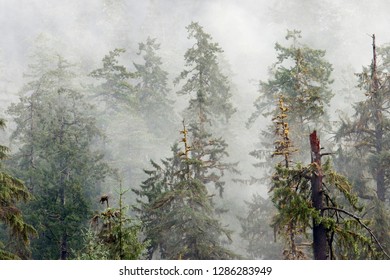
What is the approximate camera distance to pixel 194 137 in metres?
21.2

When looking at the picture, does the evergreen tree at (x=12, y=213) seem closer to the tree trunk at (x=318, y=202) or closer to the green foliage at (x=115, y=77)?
the tree trunk at (x=318, y=202)

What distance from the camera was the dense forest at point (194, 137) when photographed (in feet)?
35.3

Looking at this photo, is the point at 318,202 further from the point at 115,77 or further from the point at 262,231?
the point at 115,77

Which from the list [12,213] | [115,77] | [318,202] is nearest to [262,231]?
[318,202]

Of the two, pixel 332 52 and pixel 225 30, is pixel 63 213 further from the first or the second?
pixel 225 30

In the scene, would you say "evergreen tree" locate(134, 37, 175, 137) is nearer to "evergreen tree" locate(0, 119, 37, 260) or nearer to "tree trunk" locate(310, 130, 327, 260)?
"evergreen tree" locate(0, 119, 37, 260)

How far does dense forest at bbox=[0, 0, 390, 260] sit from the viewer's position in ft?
35.3

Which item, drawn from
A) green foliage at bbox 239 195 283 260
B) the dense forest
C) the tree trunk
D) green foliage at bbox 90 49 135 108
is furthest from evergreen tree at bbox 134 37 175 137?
the tree trunk

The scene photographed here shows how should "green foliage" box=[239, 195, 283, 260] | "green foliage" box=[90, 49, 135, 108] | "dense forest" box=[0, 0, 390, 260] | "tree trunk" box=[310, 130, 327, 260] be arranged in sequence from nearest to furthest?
"tree trunk" box=[310, 130, 327, 260] < "dense forest" box=[0, 0, 390, 260] < "green foliage" box=[239, 195, 283, 260] < "green foliage" box=[90, 49, 135, 108]

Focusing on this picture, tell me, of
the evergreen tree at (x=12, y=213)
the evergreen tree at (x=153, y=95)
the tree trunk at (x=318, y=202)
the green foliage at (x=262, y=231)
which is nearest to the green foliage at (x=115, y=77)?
the evergreen tree at (x=153, y=95)

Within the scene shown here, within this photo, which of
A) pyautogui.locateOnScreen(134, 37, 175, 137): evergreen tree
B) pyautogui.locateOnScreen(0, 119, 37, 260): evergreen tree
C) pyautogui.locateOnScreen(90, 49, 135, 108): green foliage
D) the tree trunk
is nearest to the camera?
the tree trunk

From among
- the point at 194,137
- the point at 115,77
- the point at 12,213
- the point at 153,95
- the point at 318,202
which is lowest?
the point at 318,202
